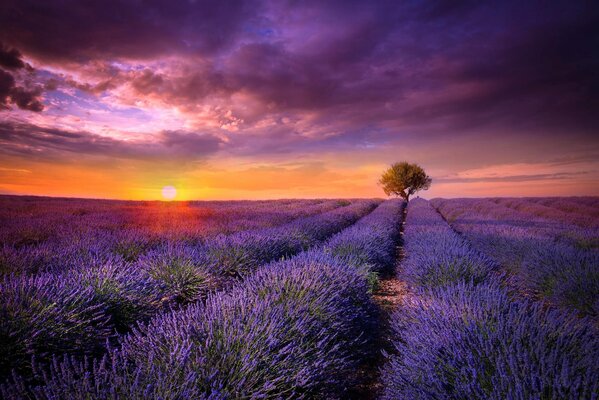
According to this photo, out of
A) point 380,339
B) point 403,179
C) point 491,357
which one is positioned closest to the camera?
point 491,357

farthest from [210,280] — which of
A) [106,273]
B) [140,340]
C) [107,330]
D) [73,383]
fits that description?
[73,383]

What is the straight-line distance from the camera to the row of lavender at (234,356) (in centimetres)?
141

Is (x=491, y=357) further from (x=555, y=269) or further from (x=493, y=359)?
(x=555, y=269)

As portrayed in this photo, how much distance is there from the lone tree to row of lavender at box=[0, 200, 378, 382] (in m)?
31.6

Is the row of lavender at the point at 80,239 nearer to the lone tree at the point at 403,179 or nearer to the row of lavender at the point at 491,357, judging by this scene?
the row of lavender at the point at 491,357

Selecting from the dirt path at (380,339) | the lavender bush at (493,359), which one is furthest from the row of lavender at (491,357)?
the dirt path at (380,339)

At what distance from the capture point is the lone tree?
34.2m

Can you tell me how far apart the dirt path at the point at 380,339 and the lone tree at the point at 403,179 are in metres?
30.1

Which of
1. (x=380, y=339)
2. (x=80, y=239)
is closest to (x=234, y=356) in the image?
(x=380, y=339)

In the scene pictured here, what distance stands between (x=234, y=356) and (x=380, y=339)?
84.1 inches

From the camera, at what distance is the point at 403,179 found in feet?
112

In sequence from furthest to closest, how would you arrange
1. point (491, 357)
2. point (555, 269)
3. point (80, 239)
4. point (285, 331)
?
1. point (80, 239)
2. point (555, 269)
3. point (285, 331)
4. point (491, 357)

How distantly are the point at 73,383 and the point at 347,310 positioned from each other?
2.11m

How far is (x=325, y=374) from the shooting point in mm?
2020
